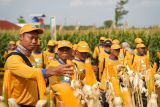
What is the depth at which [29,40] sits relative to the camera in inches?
127

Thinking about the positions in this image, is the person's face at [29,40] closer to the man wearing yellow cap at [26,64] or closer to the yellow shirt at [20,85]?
the man wearing yellow cap at [26,64]

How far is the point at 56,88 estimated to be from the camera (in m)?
2.01

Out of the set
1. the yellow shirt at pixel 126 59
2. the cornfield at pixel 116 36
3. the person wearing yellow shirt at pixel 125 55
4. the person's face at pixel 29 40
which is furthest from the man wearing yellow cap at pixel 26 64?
the cornfield at pixel 116 36

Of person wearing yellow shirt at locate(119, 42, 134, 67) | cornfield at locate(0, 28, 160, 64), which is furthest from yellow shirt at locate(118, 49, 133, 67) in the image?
cornfield at locate(0, 28, 160, 64)

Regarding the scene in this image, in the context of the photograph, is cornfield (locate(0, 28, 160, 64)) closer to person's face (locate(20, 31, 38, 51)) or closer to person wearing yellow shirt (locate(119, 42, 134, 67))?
person wearing yellow shirt (locate(119, 42, 134, 67))

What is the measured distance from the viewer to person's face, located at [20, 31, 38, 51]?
3225mm

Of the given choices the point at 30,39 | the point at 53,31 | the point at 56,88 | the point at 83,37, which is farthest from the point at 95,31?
the point at 56,88

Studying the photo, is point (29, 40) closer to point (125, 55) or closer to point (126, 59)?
point (126, 59)

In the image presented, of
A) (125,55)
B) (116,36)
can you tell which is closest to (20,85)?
(125,55)

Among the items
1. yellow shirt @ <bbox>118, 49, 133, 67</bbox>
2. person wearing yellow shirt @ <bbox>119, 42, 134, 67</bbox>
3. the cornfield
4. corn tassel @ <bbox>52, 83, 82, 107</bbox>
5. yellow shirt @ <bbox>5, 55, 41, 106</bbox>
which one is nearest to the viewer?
corn tassel @ <bbox>52, 83, 82, 107</bbox>

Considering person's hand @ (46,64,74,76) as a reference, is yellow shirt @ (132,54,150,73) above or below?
below

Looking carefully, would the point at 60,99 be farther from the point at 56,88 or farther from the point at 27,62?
the point at 27,62

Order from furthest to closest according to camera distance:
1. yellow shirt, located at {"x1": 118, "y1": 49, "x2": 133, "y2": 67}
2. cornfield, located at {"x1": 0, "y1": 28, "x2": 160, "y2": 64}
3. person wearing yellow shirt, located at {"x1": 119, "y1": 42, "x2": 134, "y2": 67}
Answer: cornfield, located at {"x1": 0, "y1": 28, "x2": 160, "y2": 64} < person wearing yellow shirt, located at {"x1": 119, "y1": 42, "x2": 134, "y2": 67} < yellow shirt, located at {"x1": 118, "y1": 49, "x2": 133, "y2": 67}

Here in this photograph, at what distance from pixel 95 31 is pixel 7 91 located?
17430 millimetres
